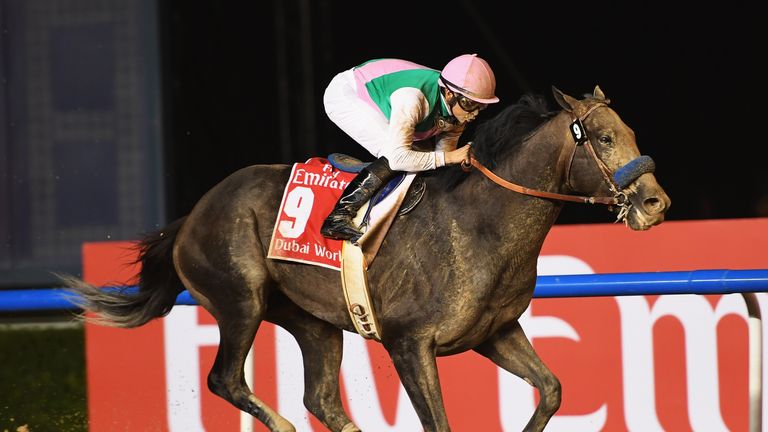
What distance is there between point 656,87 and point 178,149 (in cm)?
485

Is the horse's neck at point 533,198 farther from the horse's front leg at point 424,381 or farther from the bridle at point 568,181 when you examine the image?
the horse's front leg at point 424,381

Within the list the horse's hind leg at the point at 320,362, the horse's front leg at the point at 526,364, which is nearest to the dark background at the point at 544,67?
the horse's hind leg at the point at 320,362

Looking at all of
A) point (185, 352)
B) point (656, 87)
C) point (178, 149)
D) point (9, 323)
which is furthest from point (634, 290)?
point (656, 87)

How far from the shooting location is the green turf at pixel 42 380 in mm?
6059

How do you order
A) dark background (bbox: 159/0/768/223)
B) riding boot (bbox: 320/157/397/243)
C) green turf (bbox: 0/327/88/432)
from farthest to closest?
dark background (bbox: 159/0/768/223) → green turf (bbox: 0/327/88/432) → riding boot (bbox: 320/157/397/243)

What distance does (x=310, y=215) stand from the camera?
13.8 feet

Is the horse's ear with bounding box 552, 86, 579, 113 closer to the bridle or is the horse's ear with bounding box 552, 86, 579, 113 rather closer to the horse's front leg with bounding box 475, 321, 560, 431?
the bridle

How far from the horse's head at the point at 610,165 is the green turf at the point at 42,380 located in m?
2.73

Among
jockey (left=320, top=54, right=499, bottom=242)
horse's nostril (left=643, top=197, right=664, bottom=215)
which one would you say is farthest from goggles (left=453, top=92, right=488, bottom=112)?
horse's nostril (left=643, top=197, right=664, bottom=215)

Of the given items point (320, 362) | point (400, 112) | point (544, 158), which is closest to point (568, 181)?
point (544, 158)

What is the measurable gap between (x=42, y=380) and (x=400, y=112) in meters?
3.98

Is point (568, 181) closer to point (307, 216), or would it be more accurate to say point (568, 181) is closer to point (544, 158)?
point (544, 158)

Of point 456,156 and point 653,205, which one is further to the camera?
point 456,156

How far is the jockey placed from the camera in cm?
393
